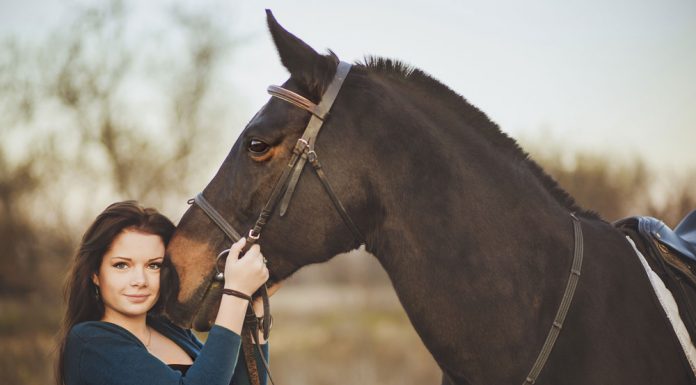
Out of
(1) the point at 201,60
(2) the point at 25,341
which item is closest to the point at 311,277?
(1) the point at 201,60

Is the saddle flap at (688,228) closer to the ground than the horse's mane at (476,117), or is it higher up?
closer to the ground

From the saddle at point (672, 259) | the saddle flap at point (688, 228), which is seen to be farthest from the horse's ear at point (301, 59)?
the saddle flap at point (688, 228)

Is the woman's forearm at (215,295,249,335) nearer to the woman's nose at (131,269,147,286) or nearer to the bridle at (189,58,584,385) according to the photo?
the bridle at (189,58,584,385)

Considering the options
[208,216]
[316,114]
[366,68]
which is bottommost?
[208,216]

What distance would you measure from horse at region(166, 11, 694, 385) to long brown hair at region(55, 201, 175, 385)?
28 cm

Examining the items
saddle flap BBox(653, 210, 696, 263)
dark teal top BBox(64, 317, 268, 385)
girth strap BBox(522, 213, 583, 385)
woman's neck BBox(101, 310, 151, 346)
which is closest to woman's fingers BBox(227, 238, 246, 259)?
dark teal top BBox(64, 317, 268, 385)

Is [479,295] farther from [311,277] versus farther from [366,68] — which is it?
[311,277]

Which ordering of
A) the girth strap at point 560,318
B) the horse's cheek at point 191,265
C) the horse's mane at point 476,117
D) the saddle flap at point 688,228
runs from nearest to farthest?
1. the girth strap at point 560,318
2. the horse's cheek at point 191,265
3. the horse's mane at point 476,117
4. the saddle flap at point 688,228

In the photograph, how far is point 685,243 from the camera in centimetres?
264

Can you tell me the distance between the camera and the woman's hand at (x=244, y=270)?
239cm

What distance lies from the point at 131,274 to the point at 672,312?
7.86 ft

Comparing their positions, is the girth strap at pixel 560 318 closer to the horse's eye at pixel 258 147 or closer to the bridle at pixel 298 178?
the bridle at pixel 298 178

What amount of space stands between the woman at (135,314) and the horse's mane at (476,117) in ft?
3.43

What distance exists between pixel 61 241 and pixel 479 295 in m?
12.5
